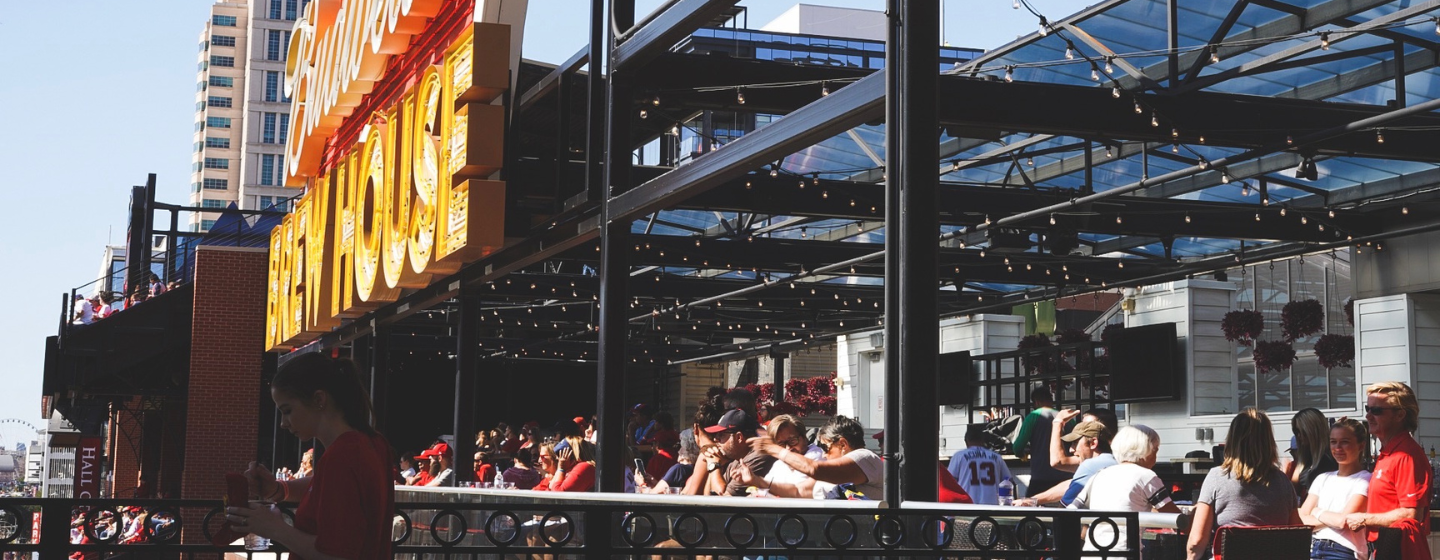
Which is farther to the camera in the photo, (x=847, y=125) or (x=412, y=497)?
(x=412, y=497)

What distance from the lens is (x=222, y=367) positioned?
77.8 feet

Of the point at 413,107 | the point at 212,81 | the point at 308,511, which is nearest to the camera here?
the point at 308,511

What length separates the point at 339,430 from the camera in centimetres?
365

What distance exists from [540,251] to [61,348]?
50.6 ft

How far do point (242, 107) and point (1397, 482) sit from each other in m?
129

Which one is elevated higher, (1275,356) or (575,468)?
(1275,356)

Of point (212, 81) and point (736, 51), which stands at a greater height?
point (212, 81)

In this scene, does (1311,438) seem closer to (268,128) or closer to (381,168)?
(381,168)

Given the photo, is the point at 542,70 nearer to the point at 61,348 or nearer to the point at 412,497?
the point at 412,497

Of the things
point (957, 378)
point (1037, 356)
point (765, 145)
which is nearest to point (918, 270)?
point (765, 145)

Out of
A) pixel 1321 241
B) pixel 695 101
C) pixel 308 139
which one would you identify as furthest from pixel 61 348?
pixel 1321 241

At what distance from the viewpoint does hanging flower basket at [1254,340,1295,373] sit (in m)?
17.8

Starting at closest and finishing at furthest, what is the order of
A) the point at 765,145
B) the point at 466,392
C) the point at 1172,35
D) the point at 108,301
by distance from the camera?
the point at 765,145
the point at 1172,35
the point at 466,392
the point at 108,301

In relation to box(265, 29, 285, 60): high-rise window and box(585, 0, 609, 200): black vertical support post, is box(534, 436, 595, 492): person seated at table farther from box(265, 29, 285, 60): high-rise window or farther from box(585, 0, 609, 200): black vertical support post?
box(265, 29, 285, 60): high-rise window
